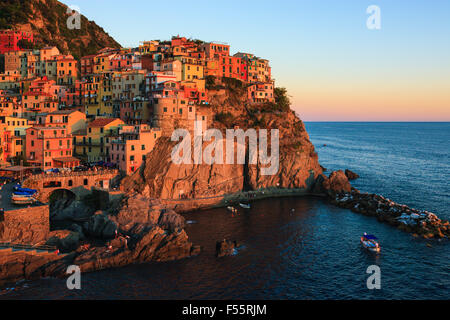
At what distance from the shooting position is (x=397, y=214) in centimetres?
6216

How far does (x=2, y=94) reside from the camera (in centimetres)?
8875

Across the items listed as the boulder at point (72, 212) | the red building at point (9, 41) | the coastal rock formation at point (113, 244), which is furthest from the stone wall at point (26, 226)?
the red building at point (9, 41)

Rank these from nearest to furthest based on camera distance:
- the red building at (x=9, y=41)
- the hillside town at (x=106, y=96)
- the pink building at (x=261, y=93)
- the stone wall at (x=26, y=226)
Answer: the stone wall at (x=26, y=226), the hillside town at (x=106, y=96), the pink building at (x=261, y=93), the red building at (x=9, y=41)

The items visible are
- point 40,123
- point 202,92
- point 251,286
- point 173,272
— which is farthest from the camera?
point 202,92

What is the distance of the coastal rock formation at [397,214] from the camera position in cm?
5506

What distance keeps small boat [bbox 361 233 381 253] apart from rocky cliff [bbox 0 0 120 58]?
371 ft

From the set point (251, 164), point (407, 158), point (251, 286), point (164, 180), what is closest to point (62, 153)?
point (164, 180)

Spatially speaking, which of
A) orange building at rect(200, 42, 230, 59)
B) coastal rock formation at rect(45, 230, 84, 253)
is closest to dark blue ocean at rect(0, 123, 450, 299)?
coastal rock formation at rect(45, 230, 84, 253)

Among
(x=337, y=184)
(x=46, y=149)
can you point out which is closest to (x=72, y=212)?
(x=46, y=149)

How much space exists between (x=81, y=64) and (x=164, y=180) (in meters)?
52.8

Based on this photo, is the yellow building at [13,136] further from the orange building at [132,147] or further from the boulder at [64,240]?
the boulder at [64,240]

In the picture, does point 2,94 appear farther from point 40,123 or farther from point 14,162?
point 14,162

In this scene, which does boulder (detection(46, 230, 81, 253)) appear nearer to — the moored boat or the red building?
the moored boat

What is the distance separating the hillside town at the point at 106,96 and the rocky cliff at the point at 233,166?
289 cm
